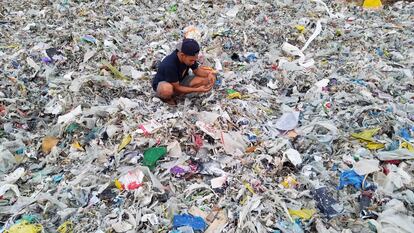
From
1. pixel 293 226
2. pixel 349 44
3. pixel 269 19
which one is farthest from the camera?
pixel 269 19

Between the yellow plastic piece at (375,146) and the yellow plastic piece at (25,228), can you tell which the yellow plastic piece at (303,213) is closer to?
the yellow plastic piece at (375,146)

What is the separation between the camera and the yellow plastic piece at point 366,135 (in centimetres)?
376

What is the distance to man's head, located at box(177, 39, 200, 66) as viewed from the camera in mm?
3984

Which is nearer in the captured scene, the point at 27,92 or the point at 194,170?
the point at 194,170

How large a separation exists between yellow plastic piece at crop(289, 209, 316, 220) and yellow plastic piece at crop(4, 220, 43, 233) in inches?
75.7

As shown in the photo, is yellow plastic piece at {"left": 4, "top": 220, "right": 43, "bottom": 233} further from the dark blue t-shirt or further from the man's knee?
the dark blue t-shirt

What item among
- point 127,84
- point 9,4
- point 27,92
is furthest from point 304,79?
point 9,4

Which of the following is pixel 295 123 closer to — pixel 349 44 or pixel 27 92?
pixel 349 44

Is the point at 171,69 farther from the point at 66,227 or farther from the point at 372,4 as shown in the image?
the point at 372,4

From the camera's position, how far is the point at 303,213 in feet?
10.00

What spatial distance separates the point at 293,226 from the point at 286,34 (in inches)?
164

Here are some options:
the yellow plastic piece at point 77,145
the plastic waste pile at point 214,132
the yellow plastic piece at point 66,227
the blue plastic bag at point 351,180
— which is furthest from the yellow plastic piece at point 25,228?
the blue plastic bag at point 351,180

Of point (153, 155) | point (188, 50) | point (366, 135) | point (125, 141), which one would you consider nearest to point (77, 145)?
point (125, 141)

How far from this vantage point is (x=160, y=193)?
Answer: 320 centimetres
